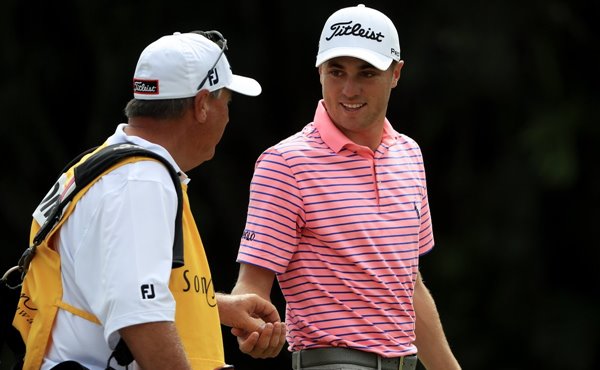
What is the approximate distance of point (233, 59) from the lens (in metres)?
10.9

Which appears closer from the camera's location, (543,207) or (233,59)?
(233,59)

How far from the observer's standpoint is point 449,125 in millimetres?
12133

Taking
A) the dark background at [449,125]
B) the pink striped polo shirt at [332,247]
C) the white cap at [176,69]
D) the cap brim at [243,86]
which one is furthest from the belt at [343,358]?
the dark background at [449,125]

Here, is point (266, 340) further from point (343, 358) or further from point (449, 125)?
point (449, 125)

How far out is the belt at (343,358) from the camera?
4.21m

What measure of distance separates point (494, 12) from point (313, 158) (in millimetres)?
7426

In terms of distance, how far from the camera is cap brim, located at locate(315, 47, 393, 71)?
4.35 m

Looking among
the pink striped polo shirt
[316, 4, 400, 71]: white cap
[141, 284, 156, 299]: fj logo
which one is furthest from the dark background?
[141, 284, 156, 299]: fj logo

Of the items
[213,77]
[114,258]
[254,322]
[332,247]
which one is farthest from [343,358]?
[114,258]

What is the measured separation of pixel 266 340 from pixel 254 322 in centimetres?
6

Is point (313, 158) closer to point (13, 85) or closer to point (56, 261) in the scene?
point (56, 261)

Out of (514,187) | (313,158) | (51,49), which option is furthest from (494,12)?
(313,158)

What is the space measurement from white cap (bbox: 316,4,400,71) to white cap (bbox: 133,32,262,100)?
766mm

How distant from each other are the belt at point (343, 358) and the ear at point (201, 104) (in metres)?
0.89
